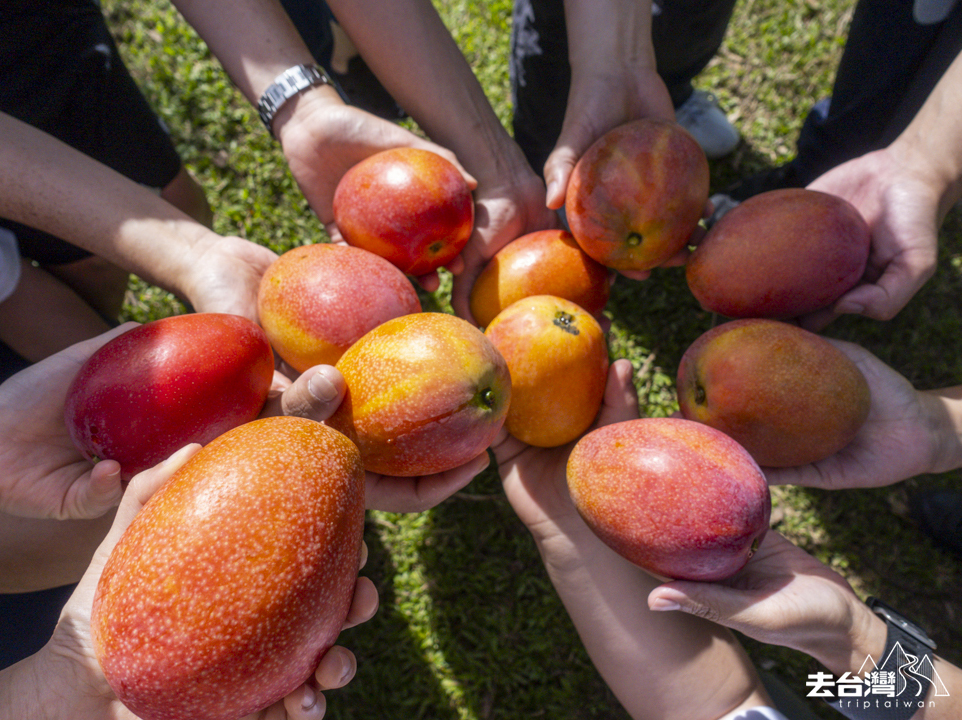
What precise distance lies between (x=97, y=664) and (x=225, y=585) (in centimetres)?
62

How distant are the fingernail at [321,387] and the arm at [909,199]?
1934 millimetres

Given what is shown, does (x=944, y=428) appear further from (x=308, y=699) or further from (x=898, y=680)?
(x=308, y=699)

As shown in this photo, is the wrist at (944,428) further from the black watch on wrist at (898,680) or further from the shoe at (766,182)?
the shoe at (766,182)

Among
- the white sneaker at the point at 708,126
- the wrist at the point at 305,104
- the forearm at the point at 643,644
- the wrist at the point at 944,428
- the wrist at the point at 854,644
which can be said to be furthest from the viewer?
the white sneaker at the point at 708,126

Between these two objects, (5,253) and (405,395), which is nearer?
(405,395)

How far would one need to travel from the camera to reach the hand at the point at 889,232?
2025 millimetres

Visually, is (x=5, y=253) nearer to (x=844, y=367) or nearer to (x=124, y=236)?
(x=124, y=236)

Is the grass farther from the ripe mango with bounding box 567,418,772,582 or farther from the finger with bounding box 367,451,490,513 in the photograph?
the ripe mango with bounding box 567,418,772,582

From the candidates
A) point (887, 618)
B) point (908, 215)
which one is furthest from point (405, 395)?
point (908, 215)

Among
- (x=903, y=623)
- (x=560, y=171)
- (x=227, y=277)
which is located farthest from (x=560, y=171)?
(x=903, y=623)

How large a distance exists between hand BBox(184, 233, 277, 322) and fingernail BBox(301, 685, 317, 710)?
50.7 inches

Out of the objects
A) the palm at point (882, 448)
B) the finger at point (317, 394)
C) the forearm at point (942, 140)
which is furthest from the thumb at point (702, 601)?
the forearm at point (942, 140)

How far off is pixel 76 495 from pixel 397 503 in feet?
3.13

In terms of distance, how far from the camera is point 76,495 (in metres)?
1.57
